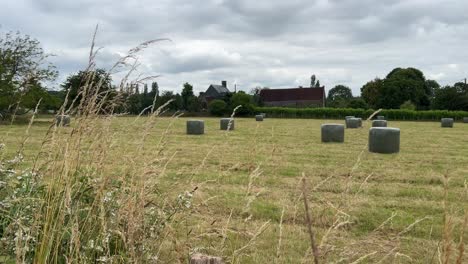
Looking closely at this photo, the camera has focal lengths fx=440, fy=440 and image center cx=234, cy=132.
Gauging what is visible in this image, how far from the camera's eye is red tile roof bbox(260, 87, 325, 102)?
100 m

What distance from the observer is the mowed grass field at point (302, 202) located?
294 centimetres

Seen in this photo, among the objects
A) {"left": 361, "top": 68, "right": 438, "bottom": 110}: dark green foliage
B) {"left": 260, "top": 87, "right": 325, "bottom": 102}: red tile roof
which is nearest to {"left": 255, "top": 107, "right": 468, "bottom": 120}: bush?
{"left": 361, "top": 68, "right": 438, "bottom": 110}: dark green foliage

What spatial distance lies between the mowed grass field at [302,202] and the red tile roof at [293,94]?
292 ft

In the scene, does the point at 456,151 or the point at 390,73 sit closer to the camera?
the point at 456,151

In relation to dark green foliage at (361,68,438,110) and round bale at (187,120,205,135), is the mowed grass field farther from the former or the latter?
dark green foliage at (361,68,438,110)

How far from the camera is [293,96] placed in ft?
339

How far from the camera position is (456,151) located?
48.3 ft

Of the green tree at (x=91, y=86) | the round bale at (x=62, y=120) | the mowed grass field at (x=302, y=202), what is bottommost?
the mowed grass field at (x=302, y=202)

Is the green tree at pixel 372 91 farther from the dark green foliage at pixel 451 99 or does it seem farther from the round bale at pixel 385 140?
the round bale at pixel 385 140

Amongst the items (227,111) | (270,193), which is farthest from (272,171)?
(227,111)

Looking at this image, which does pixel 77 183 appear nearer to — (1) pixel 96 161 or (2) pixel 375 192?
(1) pixel 96 161

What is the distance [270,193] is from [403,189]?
2.43 metres

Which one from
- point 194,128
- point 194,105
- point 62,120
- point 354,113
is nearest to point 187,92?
point 194,105

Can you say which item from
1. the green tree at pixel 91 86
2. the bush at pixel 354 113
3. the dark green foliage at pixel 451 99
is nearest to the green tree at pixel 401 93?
the dark green foliage at pixel 451 99
